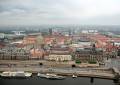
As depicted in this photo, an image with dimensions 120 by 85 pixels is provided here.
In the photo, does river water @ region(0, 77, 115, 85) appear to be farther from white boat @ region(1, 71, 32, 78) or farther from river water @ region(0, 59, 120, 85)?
white boat @ region(1, 71, 32, 78)

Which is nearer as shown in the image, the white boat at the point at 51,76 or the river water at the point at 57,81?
the river water at the point at 57,81

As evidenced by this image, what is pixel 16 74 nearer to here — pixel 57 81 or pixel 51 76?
pixel 51 76

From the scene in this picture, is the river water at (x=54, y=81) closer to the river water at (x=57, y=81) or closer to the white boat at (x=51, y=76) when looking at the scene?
the river water at (x=57, y=81)

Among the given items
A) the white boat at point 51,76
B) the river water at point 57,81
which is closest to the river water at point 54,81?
the river water at point 57,81

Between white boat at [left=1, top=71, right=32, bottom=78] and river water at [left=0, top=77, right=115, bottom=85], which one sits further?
white boat at [left=1, top=71, right=32, bottom=78]

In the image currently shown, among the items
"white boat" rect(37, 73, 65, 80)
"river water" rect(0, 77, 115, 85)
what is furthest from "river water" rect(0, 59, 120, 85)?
"white boat" rect(37, 73, 65, 80)

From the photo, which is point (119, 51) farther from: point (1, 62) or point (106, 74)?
point (1, 62)

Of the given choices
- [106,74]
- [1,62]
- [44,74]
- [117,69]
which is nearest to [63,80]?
[44,74]

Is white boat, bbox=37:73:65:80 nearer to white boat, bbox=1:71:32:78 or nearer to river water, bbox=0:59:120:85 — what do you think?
river water, bbox=0:59:120:85

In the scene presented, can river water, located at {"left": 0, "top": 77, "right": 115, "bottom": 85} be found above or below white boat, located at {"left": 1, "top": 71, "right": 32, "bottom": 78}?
below

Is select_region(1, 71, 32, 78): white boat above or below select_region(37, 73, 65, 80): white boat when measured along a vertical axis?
above

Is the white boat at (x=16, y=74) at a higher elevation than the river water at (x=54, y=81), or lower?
higher
